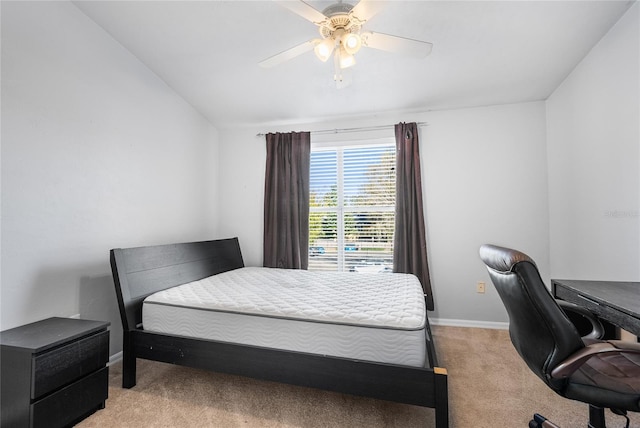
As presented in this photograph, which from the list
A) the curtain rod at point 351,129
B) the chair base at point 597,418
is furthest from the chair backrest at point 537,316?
the curtain rod at point 351,129

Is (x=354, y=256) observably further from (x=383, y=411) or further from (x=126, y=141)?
(x=126, y=141)

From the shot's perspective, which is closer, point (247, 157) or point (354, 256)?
point (354, 256)

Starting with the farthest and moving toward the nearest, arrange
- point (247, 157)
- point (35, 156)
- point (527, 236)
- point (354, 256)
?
point (247, 157), point (354, 256), point (527, 236), point (35, 156)

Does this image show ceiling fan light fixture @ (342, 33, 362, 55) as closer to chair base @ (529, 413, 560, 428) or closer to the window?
the window

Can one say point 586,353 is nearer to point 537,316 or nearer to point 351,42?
point 537,316

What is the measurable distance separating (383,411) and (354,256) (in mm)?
1885

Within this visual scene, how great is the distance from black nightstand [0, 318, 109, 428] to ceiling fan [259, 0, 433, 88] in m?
2.17

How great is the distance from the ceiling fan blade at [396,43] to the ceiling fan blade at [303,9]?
0.93ft

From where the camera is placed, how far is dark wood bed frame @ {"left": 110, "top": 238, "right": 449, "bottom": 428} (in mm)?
1468

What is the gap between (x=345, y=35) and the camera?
179cm

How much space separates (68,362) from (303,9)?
234 centimetres

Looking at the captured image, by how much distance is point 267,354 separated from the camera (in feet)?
5.68

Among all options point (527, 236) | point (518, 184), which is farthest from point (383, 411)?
point (518, 184)

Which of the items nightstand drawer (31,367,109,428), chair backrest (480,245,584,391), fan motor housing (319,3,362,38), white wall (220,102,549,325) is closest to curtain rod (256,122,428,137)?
white wall (220,102,549,325)
